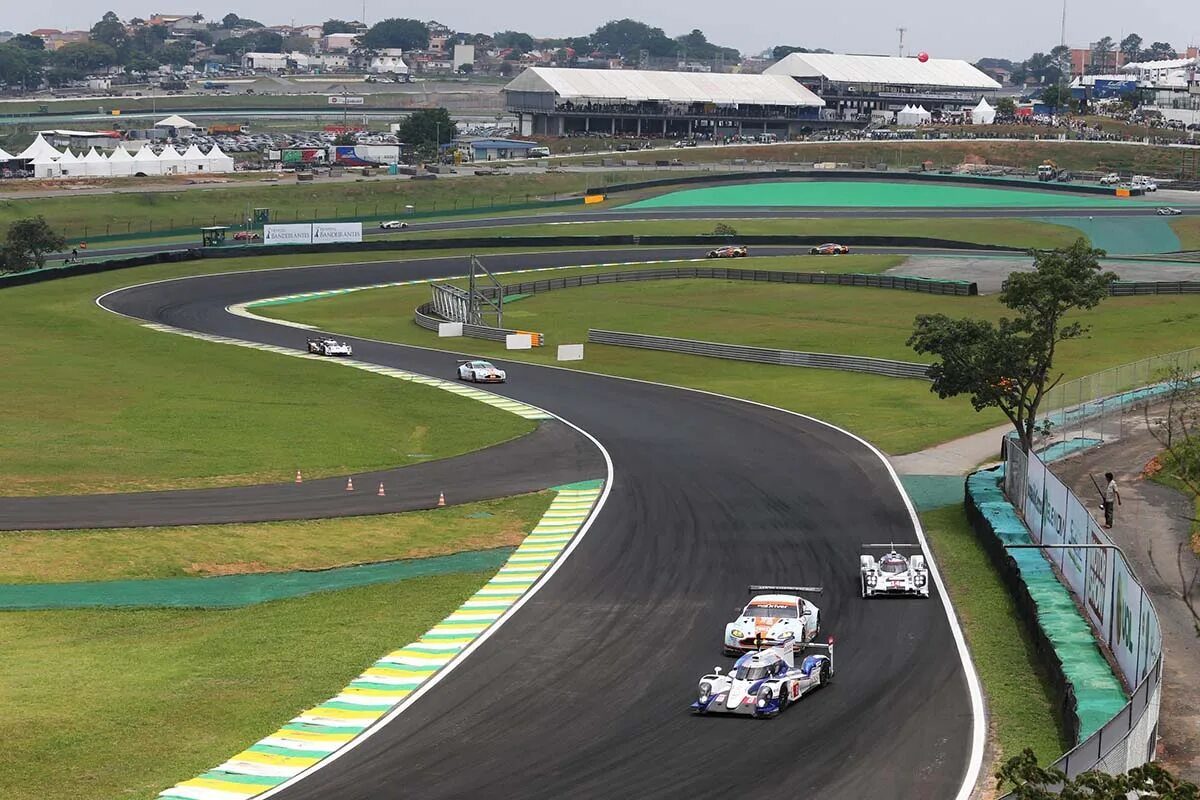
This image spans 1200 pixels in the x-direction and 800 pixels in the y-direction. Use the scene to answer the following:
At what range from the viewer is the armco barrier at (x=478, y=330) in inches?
3669

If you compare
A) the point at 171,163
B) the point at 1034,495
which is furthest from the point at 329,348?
the point at 171,163

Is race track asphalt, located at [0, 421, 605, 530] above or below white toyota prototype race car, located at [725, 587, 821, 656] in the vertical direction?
below

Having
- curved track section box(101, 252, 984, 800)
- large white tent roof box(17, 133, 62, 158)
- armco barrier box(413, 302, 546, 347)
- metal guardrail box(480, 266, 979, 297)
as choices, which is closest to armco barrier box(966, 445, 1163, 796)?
curved track section box(101, 252, 984, 800)

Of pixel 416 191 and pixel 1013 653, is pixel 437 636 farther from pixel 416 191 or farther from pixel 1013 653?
pixel 416 191

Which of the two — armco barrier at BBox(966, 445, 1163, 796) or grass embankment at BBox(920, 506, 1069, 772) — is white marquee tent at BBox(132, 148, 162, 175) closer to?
grass embankment at BBox(920, 506, 1069, 772)

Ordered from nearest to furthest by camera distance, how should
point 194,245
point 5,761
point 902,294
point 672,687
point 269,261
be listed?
point 5,761 → point 672,687 → point 902,294 → point 269,261 → point 194,245

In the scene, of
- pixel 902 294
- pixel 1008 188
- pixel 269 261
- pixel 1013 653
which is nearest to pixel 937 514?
pixel 1013 653

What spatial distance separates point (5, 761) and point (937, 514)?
31410 millimetres

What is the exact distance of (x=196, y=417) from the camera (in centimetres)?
6384

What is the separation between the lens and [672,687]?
32.7m

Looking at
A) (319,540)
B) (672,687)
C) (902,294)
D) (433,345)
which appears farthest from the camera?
(902,294)

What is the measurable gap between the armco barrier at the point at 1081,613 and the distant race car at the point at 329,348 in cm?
4563

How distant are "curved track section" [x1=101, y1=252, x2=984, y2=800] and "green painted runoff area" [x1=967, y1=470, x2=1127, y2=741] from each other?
6.95ft

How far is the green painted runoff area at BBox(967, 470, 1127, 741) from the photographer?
96.5 ft
